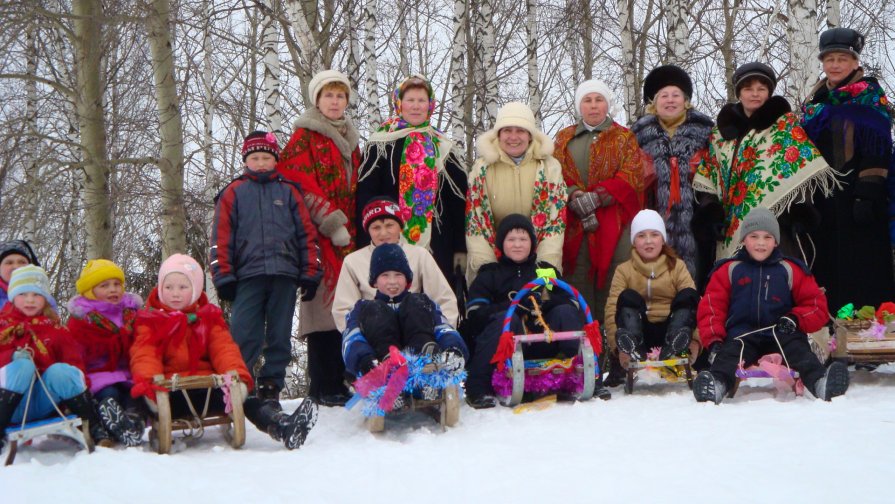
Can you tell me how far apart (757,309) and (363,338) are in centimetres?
235

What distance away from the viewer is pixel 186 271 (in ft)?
14.9

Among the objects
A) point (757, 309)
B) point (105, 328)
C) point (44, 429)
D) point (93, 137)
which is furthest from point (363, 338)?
point (93, 137)

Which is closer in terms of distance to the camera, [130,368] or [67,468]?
[67,468]

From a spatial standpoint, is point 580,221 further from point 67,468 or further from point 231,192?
point 67,468

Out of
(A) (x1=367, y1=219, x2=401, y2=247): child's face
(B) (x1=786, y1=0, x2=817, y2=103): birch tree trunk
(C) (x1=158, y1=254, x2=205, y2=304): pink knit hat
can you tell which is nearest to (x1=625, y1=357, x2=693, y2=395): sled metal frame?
(A) (x1=367, y1=219, x2=401, y2=247): child's face

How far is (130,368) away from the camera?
175 inches

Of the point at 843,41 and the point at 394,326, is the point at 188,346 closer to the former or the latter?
the point at 394,326

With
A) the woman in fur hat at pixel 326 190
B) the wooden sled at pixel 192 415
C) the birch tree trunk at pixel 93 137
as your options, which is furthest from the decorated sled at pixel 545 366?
the birch tree trunk at pixel 93 137

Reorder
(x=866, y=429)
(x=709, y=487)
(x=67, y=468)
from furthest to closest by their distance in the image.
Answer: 1. (x=866, y=429)
2. (x=67, y=468)
3. (x=709, y=487)

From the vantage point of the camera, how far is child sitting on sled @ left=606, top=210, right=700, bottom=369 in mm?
5340

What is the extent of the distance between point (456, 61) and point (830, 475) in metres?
8.07

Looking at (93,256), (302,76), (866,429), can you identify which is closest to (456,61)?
(302,76)

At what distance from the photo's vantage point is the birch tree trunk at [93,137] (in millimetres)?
9016

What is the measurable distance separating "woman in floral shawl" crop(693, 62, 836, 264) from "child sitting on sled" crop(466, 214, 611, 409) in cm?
132
